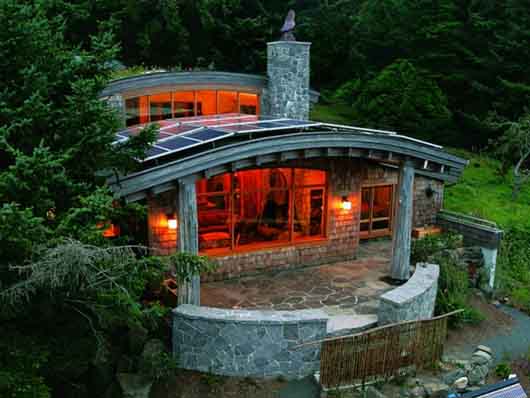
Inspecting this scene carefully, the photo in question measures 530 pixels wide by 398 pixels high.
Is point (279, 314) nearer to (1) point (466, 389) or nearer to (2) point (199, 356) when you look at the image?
(2) point (199, 356)

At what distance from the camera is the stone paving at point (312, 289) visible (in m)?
10.2

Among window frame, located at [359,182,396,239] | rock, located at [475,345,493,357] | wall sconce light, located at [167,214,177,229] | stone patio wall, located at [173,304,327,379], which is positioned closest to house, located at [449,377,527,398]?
rock, located at [475,345,493,357]

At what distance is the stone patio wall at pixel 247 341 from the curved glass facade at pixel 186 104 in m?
7.30

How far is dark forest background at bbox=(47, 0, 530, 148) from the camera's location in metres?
23.3

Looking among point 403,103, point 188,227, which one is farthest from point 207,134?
point 403,103

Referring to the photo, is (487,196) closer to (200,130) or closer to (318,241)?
(318,241)

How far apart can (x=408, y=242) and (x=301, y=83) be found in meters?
6.19

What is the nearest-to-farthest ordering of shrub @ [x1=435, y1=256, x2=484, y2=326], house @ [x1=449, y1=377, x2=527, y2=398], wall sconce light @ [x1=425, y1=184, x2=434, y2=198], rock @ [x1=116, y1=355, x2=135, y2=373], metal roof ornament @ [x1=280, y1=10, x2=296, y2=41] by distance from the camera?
1. house @ [x1=449, y1=377, x2=527, y2=398]
2. rock @ [x1=116, y1=355, x2=135, y2=373]
3. shrub @ [x1=435, y1=256, x2=484, y2=326]
4. metal roof ornament @ [x1=280, y1=10, x2=296, y2=41]
5. wall sconce light @ [x1=425, y1=184, x2=434, y2=198]

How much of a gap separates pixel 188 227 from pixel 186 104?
6653mm

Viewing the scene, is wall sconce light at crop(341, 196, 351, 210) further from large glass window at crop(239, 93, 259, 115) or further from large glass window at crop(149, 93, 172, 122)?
large glass window at crop(149, 93, 172, 122)

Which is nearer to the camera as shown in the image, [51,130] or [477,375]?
[51,130]

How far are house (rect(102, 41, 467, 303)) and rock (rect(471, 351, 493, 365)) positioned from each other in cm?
271

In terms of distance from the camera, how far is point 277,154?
9.80 meters

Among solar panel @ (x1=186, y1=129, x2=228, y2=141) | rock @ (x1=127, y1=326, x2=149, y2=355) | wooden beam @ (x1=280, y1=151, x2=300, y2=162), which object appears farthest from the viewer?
solar panel @ (x1=186, y1=129, x2=228, y2=141)
